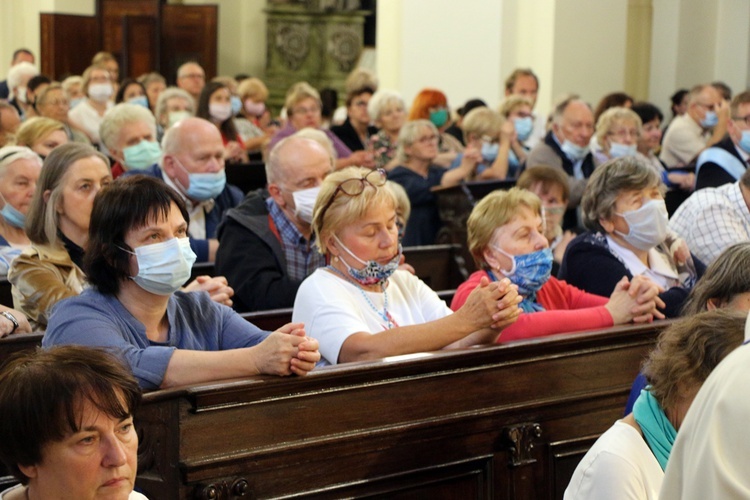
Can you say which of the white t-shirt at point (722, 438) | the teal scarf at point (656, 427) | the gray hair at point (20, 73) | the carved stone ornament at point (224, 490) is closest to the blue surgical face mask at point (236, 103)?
the gray hair at point (20, 73)

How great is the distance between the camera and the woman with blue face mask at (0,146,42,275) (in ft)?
15.5

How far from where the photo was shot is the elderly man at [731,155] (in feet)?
21.9

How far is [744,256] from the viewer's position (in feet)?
10.9

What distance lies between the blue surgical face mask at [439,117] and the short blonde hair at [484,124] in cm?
129

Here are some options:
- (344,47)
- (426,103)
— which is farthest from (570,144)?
(344,47)

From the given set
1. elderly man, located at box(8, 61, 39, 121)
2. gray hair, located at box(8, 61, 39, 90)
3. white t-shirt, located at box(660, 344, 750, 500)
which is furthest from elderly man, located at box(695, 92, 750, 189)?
Result: gray hair, located at box(8, 61, 39, 90)

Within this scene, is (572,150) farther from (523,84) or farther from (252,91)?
(252,91)

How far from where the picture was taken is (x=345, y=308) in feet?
11.6

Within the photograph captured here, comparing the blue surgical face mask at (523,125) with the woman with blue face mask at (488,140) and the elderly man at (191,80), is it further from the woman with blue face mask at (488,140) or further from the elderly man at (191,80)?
the elderly man at (191,80)

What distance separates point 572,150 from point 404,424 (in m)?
4.85

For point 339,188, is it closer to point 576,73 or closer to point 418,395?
point 418,395

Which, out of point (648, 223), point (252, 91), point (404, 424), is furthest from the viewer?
point (252, 91)

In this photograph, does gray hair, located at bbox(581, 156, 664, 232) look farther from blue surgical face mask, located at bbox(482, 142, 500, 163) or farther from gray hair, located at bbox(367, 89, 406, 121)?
gray hair, located at bbox(367, 89, 406, 121)

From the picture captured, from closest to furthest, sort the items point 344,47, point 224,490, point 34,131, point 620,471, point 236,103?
point 620,471 → point 224,490 → point 34,131 → point 236,103 → point 344,47
